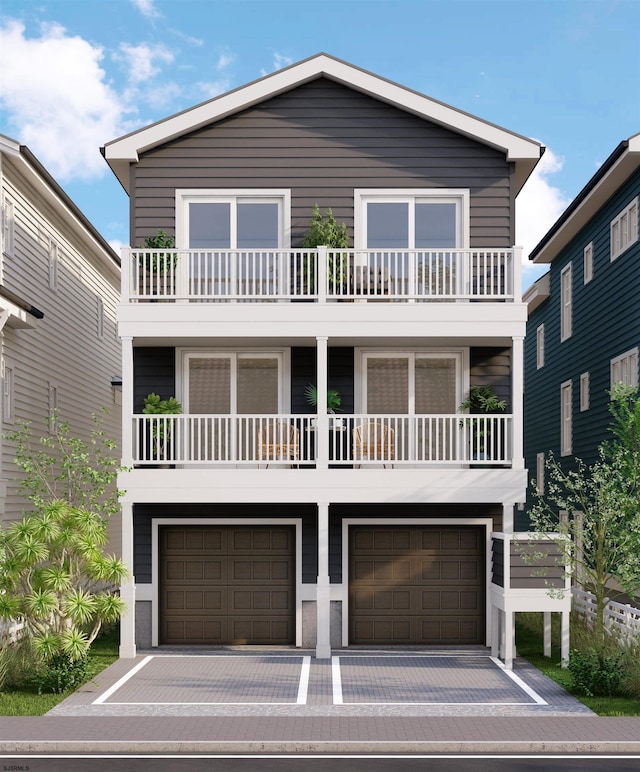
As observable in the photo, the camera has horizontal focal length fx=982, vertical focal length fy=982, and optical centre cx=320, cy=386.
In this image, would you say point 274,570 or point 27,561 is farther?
point 274,570

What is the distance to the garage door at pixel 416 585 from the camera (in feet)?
61.0

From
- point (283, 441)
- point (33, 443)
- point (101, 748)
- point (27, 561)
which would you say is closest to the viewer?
point (101, 748)

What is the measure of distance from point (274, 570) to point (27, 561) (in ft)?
19.1

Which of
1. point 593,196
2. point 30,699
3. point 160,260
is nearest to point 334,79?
point 160,260

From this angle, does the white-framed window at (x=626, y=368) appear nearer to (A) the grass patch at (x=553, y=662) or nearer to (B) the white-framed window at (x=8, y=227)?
(A) the grass patch at (x=553, y=662)

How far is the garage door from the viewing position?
18.6 m

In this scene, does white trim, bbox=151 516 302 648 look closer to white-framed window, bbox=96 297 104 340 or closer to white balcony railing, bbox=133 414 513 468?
white balcony railing, bbox=133 414 513 468

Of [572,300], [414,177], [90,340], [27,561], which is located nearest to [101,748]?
[27,561]

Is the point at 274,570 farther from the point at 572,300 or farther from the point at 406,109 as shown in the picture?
the point at 572,300

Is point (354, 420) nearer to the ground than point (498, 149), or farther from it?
nearer to the ground

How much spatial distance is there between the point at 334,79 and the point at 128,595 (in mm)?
10598

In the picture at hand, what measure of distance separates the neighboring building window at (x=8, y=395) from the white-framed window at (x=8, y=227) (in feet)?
7.55

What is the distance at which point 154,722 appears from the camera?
11734 millimetres

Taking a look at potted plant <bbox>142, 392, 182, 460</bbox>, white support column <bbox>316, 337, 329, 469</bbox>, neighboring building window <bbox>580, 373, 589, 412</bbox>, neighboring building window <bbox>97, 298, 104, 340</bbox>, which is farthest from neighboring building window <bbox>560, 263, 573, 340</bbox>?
potted plant <bbox>142, 392, 182, 460</bbox>
